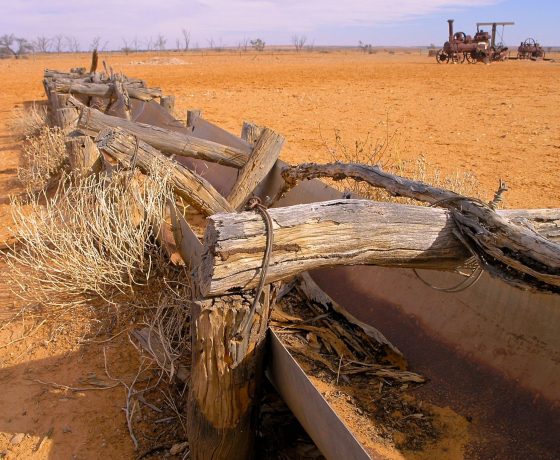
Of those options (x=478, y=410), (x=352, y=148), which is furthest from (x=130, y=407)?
(x=352, y=148)

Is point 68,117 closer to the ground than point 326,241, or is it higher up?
higher up

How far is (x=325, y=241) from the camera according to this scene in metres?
2.54

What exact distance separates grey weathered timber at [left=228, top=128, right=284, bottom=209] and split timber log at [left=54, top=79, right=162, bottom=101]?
5.22m

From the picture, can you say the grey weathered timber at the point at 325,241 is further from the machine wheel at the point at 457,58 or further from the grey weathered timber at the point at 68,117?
the machine wheel at the point at 457,58

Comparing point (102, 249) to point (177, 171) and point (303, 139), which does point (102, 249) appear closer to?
point (177, 171)

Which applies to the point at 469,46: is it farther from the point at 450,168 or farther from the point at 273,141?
the point at 273,141

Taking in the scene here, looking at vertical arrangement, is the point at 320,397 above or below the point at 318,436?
above

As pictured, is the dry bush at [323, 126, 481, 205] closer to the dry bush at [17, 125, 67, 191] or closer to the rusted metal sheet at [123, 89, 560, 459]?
the rusted metal sheet at [123, 89, 560, 459]

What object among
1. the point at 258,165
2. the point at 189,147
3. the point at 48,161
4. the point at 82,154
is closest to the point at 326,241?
the point at 258,165

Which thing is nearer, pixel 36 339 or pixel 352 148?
pixel 36 339

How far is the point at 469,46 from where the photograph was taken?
1254 inches

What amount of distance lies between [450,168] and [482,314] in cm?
511

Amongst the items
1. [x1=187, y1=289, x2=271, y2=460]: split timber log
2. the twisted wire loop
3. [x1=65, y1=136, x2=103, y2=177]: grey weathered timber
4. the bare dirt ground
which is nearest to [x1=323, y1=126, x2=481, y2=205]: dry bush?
the bare dirt ground

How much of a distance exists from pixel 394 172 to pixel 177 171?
3.75 meters
